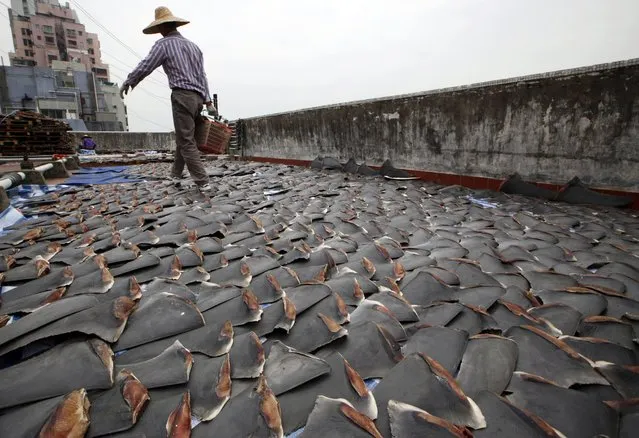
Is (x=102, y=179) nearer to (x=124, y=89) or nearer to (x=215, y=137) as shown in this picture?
(x=215, y=137)

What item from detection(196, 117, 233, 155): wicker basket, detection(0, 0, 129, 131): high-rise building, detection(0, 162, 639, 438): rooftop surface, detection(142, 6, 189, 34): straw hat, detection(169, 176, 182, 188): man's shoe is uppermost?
detection(0, 0, 129, 131): high-rise building

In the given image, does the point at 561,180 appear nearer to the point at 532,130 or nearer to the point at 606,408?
the point at 532,130

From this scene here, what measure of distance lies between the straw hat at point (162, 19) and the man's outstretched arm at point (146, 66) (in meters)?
0.24

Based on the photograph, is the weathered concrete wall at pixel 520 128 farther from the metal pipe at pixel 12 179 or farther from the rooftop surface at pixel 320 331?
the metal pipe at pixel 12 179

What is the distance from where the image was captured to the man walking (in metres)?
3.79

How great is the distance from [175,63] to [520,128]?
388 centimetres

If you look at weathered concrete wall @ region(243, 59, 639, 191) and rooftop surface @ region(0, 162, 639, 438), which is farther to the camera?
weathered concrete wall @ region(243, 59, 639, 191)

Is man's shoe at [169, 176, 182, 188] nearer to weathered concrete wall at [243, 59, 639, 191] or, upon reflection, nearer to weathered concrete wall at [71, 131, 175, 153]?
weathered concrete wall at [243, 59, 639, 191]

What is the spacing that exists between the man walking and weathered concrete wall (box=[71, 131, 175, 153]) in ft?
44.9

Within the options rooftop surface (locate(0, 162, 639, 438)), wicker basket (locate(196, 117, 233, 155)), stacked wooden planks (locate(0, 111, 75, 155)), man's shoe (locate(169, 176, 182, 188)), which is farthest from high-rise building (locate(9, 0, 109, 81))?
rooftop surface (locate(0, 162, 639, 438))

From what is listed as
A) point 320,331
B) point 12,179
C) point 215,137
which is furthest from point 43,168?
point 320,331

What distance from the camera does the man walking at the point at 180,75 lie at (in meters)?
3.79

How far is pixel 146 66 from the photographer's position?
3.77 meters

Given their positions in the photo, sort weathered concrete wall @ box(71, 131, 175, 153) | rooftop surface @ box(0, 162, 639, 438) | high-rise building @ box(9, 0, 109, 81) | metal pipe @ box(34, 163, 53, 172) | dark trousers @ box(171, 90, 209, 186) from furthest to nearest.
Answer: high-rise building @ box(9, 0, 109, 81) < weathered concrete wall @ box(71, 131, 175, 153) < metal pipe @ box(34, 163, 53, 172) < dark trousers @ box(171, 90, 209, 186) < rooftop surface @ box(0, 162, 639, 438)
